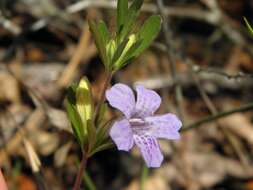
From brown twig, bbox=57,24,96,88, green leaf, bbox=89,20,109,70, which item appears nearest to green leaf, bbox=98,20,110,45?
green leaf, bbox=89,20,109,70

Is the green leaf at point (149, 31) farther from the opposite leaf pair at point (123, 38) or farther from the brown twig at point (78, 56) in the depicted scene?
the brown twig at point (78, 56)

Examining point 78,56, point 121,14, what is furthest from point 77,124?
point 78,56

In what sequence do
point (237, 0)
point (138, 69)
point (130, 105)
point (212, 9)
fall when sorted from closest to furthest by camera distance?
point (130, 105) → point (212, 9) → point (138, 69) → point (237, 0)

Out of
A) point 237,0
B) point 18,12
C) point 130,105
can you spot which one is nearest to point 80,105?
point 130,105

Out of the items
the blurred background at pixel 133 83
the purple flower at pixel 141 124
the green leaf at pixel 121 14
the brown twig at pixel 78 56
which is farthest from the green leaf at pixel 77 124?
the brown twig at pixel 78 56

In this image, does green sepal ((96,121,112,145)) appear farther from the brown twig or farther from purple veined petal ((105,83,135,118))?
the brown twig

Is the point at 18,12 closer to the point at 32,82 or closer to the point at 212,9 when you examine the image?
the point at 32,82

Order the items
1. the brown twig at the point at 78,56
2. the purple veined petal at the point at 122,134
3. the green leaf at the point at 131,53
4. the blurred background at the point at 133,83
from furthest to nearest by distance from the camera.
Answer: the brown twig at the point at 78,56 → the blurred background at the point at 133,83 → the green leaf at the point at 131,53 → the purple veined petal at the point at 122,134
